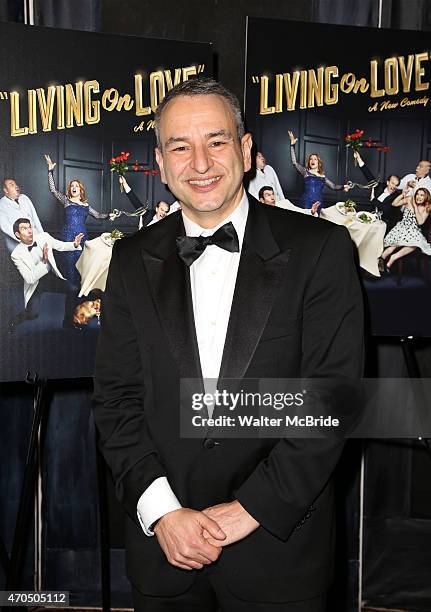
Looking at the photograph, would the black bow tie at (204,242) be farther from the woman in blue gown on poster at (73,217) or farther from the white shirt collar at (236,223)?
the woman in blue gown on poster at (73,217)

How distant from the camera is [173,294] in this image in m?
2.18

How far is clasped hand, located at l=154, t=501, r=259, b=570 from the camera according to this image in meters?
2.02

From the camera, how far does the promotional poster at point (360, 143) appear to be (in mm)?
2941

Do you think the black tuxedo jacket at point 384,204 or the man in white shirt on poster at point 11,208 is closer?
the man in white shirt on poster at point 11,208

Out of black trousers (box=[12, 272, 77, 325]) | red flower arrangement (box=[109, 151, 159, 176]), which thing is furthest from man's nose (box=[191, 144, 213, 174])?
black trousers (box=[12, 272, 77, 325])

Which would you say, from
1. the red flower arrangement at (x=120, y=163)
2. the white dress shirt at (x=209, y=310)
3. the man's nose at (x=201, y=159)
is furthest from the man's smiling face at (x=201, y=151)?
the red flower arrangement at (x=120, y=163)

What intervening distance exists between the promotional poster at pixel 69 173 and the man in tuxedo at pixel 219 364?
0.67 meters

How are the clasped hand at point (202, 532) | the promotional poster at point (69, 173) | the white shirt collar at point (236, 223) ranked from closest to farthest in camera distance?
the clasped hand at point (202, 532)
the white shirt collar at point (236, 223)
the promotional poster at point (69, 173)

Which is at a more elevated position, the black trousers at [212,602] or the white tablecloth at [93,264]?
the white tablecloth at [93,264]

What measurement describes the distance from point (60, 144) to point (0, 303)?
61cm

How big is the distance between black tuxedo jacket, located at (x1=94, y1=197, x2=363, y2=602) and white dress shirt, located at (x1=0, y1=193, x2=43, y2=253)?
72 centimetres

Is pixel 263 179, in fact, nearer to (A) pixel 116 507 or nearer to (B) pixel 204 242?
(B) pixel 204 242

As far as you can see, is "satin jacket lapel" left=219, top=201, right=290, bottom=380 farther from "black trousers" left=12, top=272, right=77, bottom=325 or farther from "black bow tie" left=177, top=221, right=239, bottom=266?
"black trousers" left=12, top=272, right=77, bottom=325

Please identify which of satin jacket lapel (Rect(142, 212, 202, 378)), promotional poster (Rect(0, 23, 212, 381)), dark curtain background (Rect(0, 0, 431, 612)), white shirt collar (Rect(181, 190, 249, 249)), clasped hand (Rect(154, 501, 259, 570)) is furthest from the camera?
dark curtain background (Rect(0, 0, 431, 612))
